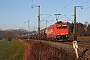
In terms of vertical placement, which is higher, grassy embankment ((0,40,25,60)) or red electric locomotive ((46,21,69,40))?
red electric locomotive ((46,21,69,40))

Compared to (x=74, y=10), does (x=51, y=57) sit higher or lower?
lower

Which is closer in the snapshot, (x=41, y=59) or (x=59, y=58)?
(x=59, y=58)

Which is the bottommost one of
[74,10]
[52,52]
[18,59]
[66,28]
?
[18,59]

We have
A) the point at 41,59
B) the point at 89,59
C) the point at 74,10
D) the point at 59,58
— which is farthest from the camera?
the point at 74,10

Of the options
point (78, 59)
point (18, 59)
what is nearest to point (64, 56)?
point (78, 59)

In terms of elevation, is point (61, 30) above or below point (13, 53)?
above

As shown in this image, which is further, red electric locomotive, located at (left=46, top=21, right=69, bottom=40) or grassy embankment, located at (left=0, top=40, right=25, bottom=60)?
red electric locomotive, located at (left=46, top=21, right=69, bottom=40)

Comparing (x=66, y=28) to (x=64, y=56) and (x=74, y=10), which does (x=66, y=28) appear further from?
(x=64, y=56)

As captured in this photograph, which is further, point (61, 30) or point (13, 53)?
point (13, 53)

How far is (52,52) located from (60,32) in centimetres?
2675

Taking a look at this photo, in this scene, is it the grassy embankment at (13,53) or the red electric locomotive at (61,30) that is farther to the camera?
the red electric locomotive at (61,30)

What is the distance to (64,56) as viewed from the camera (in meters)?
12.5

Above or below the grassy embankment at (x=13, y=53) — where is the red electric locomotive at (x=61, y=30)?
above

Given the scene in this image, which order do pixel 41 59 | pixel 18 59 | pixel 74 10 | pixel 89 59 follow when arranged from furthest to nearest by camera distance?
pixel 74 10 < pixel 18 59 < pixel 41 59 < pixel 89 59
